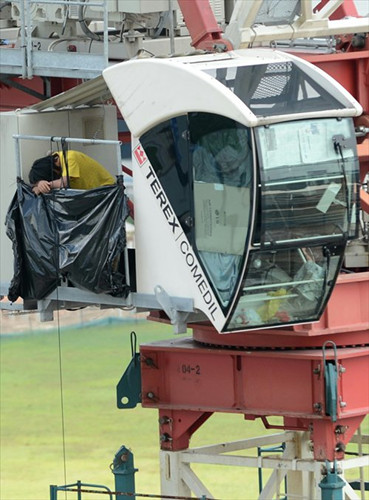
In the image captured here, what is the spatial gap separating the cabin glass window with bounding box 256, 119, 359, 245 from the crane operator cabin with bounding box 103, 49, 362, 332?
0.5 inches

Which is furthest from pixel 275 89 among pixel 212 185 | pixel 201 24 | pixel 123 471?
pixel 123 471

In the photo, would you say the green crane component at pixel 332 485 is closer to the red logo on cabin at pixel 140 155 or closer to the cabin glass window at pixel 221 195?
the cabin glass window at pixel 221 195

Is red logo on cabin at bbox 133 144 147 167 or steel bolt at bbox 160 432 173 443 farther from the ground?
red logo on cabin at bbox 133 144 147 167

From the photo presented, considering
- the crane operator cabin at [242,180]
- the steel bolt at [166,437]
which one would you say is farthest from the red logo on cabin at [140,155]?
the steel bolt at [166,437]

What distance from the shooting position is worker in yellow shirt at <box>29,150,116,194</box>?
25.4m

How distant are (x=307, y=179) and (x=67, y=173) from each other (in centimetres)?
426

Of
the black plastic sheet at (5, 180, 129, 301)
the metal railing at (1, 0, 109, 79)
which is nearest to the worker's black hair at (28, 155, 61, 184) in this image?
the black plastic sheet at (5, 180, 129, 301)

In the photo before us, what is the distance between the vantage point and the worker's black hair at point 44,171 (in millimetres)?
25531

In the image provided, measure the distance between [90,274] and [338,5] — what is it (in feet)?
16.7

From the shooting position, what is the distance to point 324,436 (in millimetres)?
25281

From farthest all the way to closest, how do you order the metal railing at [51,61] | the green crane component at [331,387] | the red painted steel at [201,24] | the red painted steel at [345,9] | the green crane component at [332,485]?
the red painted steel at [345,9]
the metal railing at [51,61]
the red painted steel at [201,24]
the green crane component at [332,485]
the green crane component at [331,387]

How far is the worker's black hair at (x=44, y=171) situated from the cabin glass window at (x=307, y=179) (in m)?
4.23

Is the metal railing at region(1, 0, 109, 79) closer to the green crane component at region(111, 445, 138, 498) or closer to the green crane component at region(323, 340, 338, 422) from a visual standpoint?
the green crane component at region(323, 340, 338, 422)

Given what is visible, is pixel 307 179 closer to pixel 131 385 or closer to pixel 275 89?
pixel 275 89
